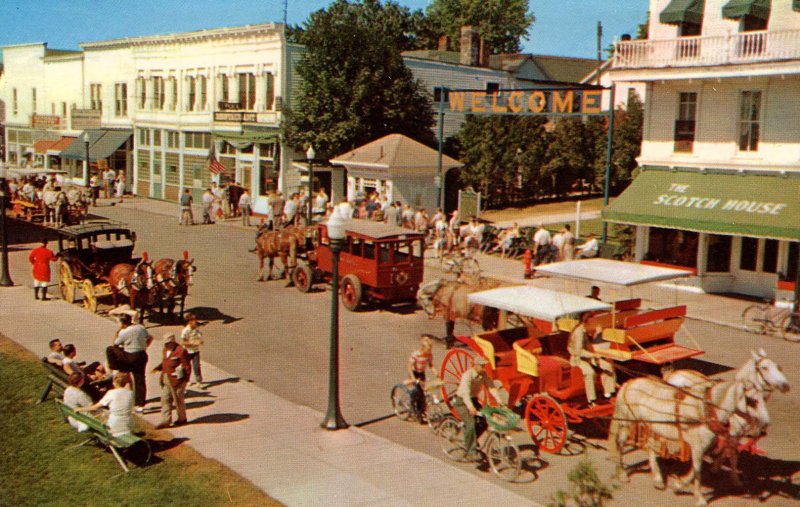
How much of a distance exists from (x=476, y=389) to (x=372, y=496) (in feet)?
7.91

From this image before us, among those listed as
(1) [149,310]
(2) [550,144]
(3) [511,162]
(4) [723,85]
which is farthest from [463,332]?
(2) [550,144]

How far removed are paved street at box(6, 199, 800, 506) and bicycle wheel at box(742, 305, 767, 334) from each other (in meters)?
0.41

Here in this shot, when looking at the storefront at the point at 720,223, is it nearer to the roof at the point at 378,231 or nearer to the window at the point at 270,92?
the roof at the point at 378,231

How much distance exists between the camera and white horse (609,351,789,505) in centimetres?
1045

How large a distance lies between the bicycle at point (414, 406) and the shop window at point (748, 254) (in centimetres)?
1508

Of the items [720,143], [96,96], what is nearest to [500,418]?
[720,143]

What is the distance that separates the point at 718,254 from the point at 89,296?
18.7 m

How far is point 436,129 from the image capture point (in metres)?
46.6

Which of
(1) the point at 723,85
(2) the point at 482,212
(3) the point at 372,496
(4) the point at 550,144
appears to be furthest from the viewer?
(4) the point at 550,144

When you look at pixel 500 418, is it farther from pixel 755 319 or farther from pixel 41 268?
pixel 41 268

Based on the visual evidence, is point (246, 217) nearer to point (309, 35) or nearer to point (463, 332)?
point (309, 35)

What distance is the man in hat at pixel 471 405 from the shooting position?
12.2 metres

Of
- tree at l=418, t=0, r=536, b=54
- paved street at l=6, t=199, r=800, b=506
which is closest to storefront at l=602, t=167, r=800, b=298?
paved street at l=6, t=199, r=800, b=506

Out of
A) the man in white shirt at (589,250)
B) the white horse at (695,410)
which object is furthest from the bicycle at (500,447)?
the man in white shirt at (589,250)
